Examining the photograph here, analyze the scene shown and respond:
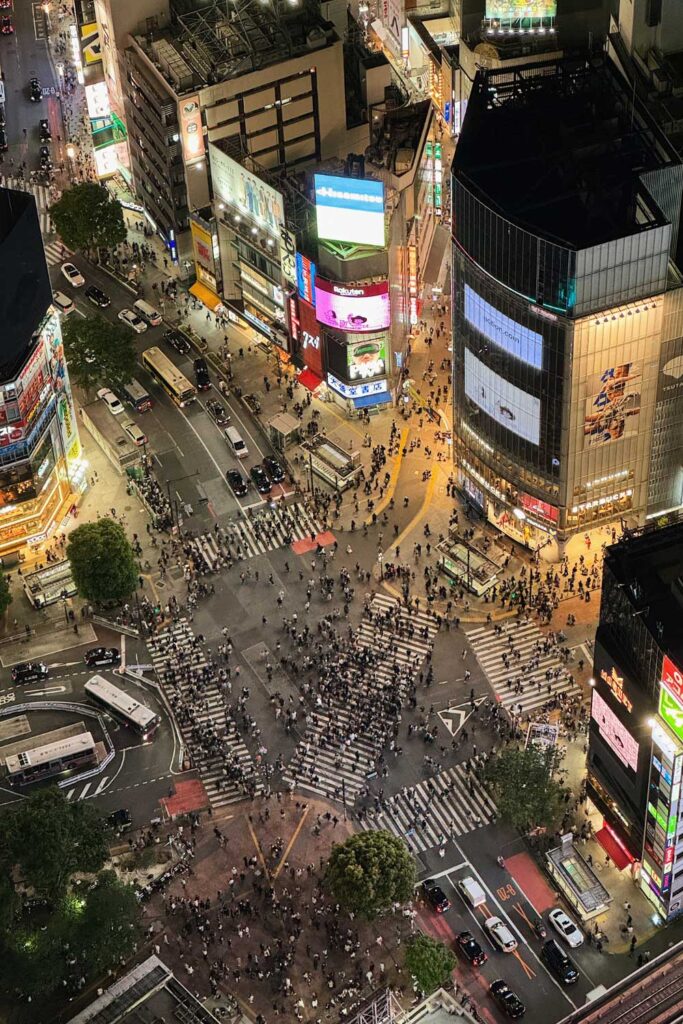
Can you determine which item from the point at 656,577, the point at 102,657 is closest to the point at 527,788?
the point at 656,577

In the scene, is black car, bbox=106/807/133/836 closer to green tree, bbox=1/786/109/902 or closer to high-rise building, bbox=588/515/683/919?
green tree, bbox=1/786/109/902

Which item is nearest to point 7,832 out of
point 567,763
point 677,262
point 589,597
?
point 567,763

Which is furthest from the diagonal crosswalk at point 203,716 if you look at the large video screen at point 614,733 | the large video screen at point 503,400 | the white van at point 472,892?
the large video screen at point 503,400

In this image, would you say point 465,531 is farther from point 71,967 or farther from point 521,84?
point 71,967

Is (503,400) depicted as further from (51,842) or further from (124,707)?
(51,842)

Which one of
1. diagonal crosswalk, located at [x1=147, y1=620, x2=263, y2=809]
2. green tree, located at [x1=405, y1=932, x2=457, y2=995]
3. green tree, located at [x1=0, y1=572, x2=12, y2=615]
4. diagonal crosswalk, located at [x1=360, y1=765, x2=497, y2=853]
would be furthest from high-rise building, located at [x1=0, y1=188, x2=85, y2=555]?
green tree, located at [x1=405, y1=932, x2=457, y2=995]

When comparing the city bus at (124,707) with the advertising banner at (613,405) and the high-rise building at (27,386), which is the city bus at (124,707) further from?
the advertising banner at (613,405)
